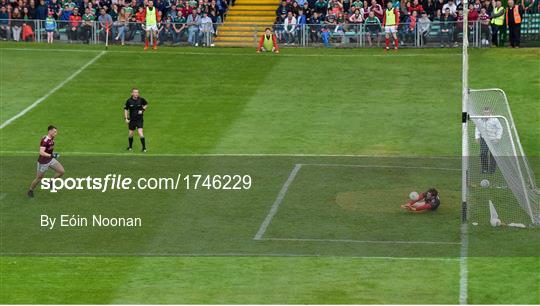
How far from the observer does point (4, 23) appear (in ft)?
210

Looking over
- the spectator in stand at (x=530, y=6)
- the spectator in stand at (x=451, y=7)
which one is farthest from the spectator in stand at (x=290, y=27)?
the spectator in stand at (x=530, y=6)

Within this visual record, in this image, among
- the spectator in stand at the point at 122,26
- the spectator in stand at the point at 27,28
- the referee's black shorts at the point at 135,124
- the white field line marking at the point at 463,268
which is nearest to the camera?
the white field line marking at the point at 463,268

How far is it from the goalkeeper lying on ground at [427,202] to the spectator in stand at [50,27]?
110 feet

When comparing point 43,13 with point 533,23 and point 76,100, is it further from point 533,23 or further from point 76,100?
point 533,23

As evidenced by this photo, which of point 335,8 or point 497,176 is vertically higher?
point 335,8

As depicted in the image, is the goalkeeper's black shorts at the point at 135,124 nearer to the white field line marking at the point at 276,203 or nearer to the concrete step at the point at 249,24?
the white field line marking at the point at 276,203

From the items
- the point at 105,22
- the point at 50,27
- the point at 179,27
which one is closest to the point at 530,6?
the point at 179,27

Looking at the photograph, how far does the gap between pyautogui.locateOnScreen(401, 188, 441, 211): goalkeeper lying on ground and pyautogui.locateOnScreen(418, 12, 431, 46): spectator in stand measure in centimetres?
2715

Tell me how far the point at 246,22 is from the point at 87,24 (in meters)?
8.72

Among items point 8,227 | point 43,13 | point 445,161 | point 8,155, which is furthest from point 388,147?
point 43,13

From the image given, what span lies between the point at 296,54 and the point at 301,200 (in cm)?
2535

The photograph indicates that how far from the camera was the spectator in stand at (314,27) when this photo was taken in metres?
62.3

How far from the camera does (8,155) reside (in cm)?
4394

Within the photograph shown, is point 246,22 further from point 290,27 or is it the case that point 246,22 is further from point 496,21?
point 496,21
